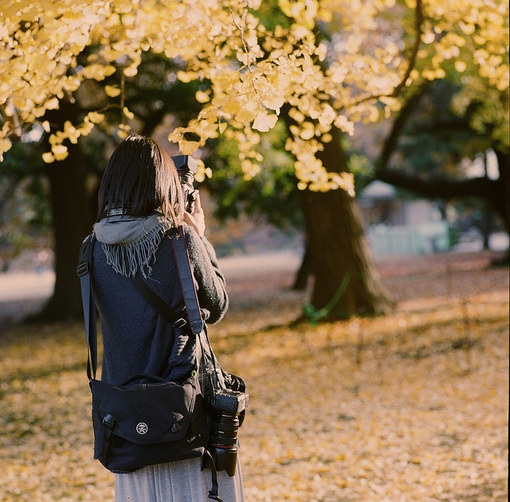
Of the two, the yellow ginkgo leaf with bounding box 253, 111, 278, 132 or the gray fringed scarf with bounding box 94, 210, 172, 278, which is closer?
the gray fringed scarf with bounding box 94, 210, 172, 278

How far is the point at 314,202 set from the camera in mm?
10688

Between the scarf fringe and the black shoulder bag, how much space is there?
0.04 metres

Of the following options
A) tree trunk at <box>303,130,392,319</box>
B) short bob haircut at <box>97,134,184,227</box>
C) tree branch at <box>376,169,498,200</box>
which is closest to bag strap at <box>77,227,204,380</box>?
short bob haircut at <box>97,134,184,227</box>

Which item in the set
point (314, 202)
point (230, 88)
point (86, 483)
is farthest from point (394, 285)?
point (230, 88)

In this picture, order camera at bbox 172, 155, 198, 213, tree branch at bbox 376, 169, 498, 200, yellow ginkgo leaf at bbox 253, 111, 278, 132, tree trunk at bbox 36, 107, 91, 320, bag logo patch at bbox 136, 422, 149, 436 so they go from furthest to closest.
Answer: tree branch at bbox 376, 169, 498, 200 < tree trunk at bbox 36, 107, 91, 320 < yellow ginkgo leaf at bbox 253, 111, 278, 132 < camera at bbox 172, 155, 198, 213 < bag logo patch at bbox 136, 422, 149, 436

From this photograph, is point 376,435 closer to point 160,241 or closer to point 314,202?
point 160,241

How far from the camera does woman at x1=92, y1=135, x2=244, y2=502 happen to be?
2.11 meters

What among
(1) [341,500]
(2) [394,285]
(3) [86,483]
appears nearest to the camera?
(1) [341,500]

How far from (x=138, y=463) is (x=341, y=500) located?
2.57 metres

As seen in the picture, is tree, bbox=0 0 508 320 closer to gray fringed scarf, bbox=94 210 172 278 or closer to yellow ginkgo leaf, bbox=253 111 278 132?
yellow ginkgo leaf, bbox=253 111 278 132

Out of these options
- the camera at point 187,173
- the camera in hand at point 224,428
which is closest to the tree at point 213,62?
the camera at point 187,173

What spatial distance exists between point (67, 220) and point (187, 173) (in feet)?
40.9

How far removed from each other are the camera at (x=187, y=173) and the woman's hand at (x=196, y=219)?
0.14 ft

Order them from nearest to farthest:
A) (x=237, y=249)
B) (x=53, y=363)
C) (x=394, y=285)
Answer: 1. (x=53, y=363)
2. (x=394, y=285)
3. (x=237, y=249)
